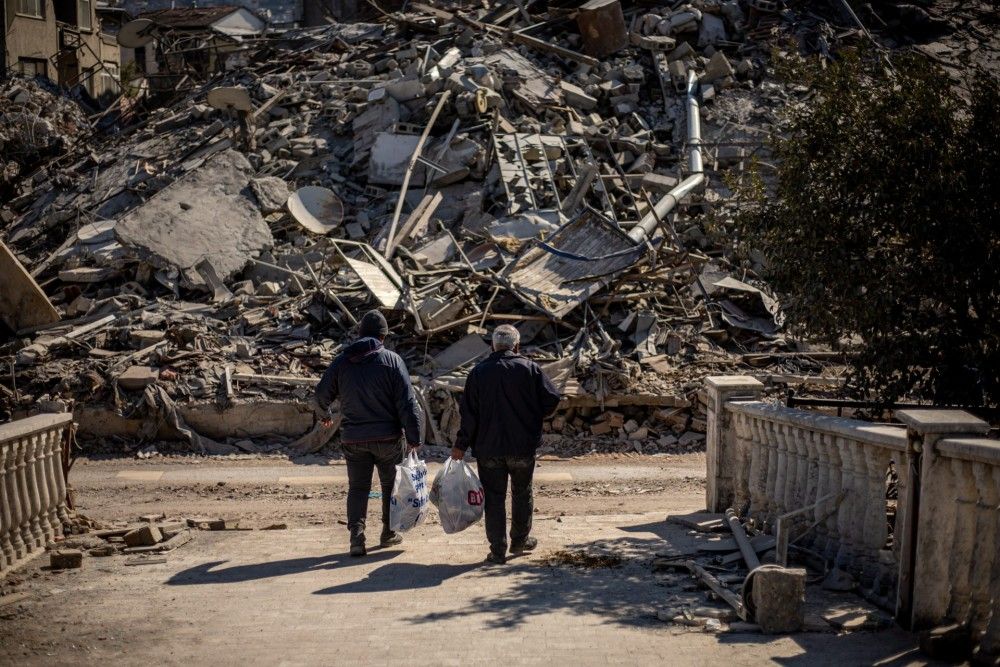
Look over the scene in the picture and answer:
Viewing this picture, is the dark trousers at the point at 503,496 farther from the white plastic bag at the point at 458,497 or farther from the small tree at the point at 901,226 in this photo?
the small tree at the point at 901,226

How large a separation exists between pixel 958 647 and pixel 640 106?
19.4 meters

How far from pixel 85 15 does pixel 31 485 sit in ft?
110

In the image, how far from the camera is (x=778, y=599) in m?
5.75

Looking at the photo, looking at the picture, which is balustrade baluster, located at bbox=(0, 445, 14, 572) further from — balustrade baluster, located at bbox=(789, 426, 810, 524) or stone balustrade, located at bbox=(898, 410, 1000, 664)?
stone balustrade, located at bbox=(898, 410, 1000, 664)

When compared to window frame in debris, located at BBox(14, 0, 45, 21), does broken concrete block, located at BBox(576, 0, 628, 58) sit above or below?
below

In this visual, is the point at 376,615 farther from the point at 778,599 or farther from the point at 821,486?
the point at 821,486

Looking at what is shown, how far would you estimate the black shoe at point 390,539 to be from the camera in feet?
27.3

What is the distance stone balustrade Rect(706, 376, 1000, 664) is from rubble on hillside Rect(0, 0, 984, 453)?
318 centimetres

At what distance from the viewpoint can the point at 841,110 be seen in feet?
28.7

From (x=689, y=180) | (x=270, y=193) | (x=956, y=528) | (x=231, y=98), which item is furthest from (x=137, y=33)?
(x=956, y=528)

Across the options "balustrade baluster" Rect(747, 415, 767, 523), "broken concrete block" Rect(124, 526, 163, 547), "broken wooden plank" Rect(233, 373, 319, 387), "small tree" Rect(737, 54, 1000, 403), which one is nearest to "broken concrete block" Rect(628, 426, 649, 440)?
"broken wooden plank" Rect(233, 373, 319, 387)

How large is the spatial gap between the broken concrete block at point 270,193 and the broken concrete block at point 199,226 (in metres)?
0.20

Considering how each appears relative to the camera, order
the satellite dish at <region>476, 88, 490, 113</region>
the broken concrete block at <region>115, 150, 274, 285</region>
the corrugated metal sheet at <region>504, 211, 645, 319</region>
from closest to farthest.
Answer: the corrugated metal sheet at <region>504, 211, 645, 319</region>
the broken concrete block at <region>115, 150, 274, 285</region>
the satellite dish at <region>476, 88, 490, 113</region>

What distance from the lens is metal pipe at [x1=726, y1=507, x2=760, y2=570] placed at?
6971 millimetres
